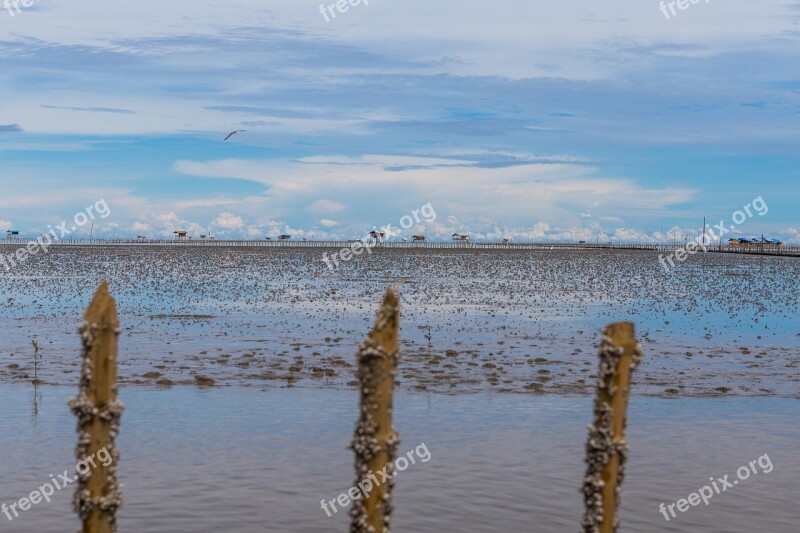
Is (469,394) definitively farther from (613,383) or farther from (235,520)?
(613,383)

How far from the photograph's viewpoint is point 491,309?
156 ft

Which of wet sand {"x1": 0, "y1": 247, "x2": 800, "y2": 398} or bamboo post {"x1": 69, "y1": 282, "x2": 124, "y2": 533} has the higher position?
wet sand {"x1": 0, "y1": 247, "x2": 800, "y2": 398}

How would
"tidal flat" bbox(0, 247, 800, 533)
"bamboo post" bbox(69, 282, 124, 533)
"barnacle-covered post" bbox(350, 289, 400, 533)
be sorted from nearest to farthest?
"bamboo post" bbox(69, 282, 124, 533) < "barnacle-covered post" bbox(350, 289, 400, 533) < "tidal flat" bbox(0, 247, 800, 533)

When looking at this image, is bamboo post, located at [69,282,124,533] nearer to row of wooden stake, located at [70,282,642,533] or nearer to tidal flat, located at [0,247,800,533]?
row of wooden stake, located at [70,282,642,533]

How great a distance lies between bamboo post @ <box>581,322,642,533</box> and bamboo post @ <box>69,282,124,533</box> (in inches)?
180

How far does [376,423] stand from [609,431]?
2.23 metres

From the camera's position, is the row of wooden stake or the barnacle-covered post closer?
the row of wooden stake

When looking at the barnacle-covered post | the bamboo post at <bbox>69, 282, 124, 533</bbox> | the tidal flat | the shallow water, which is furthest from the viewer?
the tidal flat

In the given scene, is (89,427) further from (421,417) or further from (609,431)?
(421,417)

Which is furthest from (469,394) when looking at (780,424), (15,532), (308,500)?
(15,532)

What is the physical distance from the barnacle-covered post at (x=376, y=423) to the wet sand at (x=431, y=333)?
1448 centimetres

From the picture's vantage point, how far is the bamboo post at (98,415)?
8.64m

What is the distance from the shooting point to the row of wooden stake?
28.6ft

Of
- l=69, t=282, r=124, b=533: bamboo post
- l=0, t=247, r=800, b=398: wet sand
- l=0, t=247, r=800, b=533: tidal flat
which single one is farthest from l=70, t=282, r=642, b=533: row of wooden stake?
l=0, t=247, r=800, b=398: wet sand
